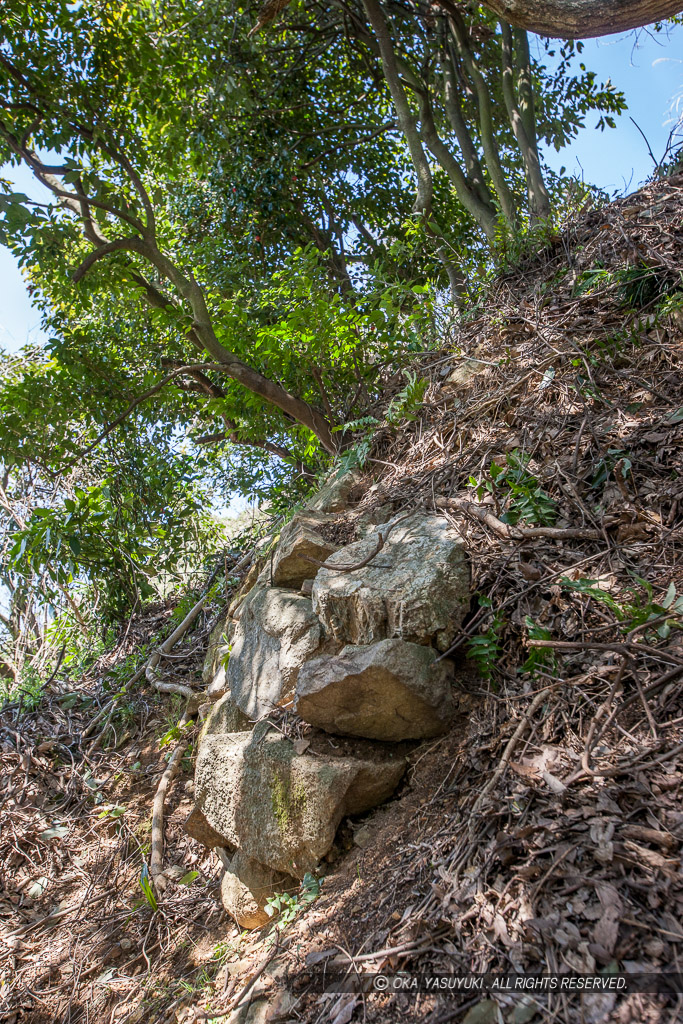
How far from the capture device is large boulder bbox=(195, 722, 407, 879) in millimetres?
2564

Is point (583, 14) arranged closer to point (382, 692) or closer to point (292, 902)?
point (382, 692)

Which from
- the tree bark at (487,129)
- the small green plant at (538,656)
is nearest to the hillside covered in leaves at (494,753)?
the small green plant at (538,656)

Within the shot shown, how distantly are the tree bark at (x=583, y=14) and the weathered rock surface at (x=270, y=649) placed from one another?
123 inches

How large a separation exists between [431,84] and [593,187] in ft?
11.6

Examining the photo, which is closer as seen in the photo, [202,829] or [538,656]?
[538,656]

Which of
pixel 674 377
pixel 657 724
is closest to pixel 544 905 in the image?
pixel 657 724

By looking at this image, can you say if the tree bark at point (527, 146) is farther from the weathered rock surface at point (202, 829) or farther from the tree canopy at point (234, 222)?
the weathered rock surface at point (202, 829)

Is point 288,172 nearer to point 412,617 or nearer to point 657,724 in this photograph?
point 412,617

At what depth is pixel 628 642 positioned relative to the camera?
208cm

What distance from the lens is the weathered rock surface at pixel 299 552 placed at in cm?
360

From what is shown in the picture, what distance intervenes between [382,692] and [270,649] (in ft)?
3.28

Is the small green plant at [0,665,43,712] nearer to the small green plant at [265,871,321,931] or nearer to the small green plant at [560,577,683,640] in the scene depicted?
the small green plant at [265,871,321,931]

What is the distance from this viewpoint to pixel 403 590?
2773 mm

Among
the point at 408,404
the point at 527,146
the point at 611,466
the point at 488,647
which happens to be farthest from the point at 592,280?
the point at 488,647
